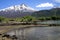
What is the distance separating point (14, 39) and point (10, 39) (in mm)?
772

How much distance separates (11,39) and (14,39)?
1.82ft

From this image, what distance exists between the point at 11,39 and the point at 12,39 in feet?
0.71

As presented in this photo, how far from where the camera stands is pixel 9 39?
31656 mm

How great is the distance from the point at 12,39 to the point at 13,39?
8.3 inches

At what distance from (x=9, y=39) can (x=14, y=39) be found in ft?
3.08

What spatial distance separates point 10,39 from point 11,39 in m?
0.23

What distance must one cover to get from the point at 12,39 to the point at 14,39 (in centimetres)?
46

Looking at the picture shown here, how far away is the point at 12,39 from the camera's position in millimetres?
31688

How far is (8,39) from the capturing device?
31453 millimetres

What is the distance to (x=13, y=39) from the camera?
3159 cm

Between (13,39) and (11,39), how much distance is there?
35 cm

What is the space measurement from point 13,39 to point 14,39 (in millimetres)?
248
